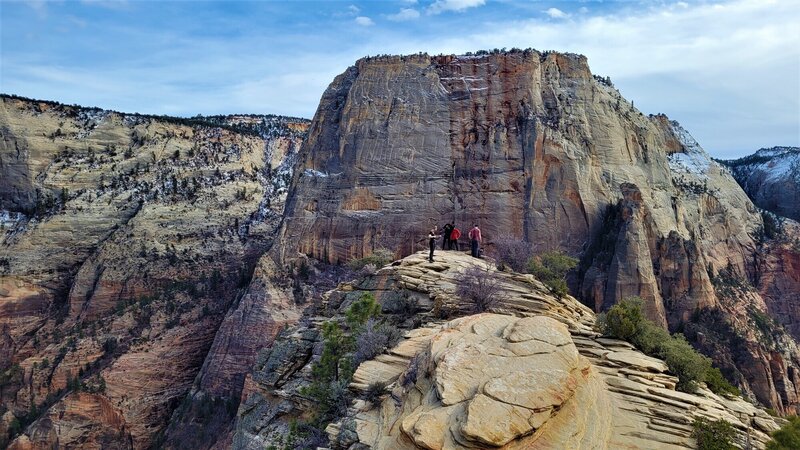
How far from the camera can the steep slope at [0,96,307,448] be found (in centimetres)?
4153

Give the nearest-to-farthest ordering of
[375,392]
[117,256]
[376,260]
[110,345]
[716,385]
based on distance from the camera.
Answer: [375,392] < [716,385] < [376,260] < [110,345] < [117,256]

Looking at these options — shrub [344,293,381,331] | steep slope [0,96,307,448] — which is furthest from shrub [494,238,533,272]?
steep slope [0,96,307,448]

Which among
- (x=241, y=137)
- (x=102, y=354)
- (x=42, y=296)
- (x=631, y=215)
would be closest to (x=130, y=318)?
(x=102, y=354)

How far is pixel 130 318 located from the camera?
46062 millimetres

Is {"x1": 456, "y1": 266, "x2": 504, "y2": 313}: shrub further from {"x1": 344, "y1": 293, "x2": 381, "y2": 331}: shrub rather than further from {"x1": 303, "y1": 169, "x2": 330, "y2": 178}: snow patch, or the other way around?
{"x1": 303, "y1": 169, "x2": 330, "y2": 178}: snow patch

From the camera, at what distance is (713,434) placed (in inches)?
498

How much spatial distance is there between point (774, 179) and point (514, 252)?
5981 centimetres

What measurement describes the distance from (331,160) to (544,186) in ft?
46.2

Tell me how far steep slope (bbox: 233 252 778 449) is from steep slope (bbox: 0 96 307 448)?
84.8 feet

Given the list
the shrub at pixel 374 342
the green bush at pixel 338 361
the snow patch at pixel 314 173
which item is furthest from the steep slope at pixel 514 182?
the shrub at pixel 374 342

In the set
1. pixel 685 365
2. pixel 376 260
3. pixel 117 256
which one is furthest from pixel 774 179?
pixel 117 256

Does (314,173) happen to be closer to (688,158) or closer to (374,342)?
(374,342)

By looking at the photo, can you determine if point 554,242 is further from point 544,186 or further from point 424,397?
point 424,397

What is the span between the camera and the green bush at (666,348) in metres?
15.7
